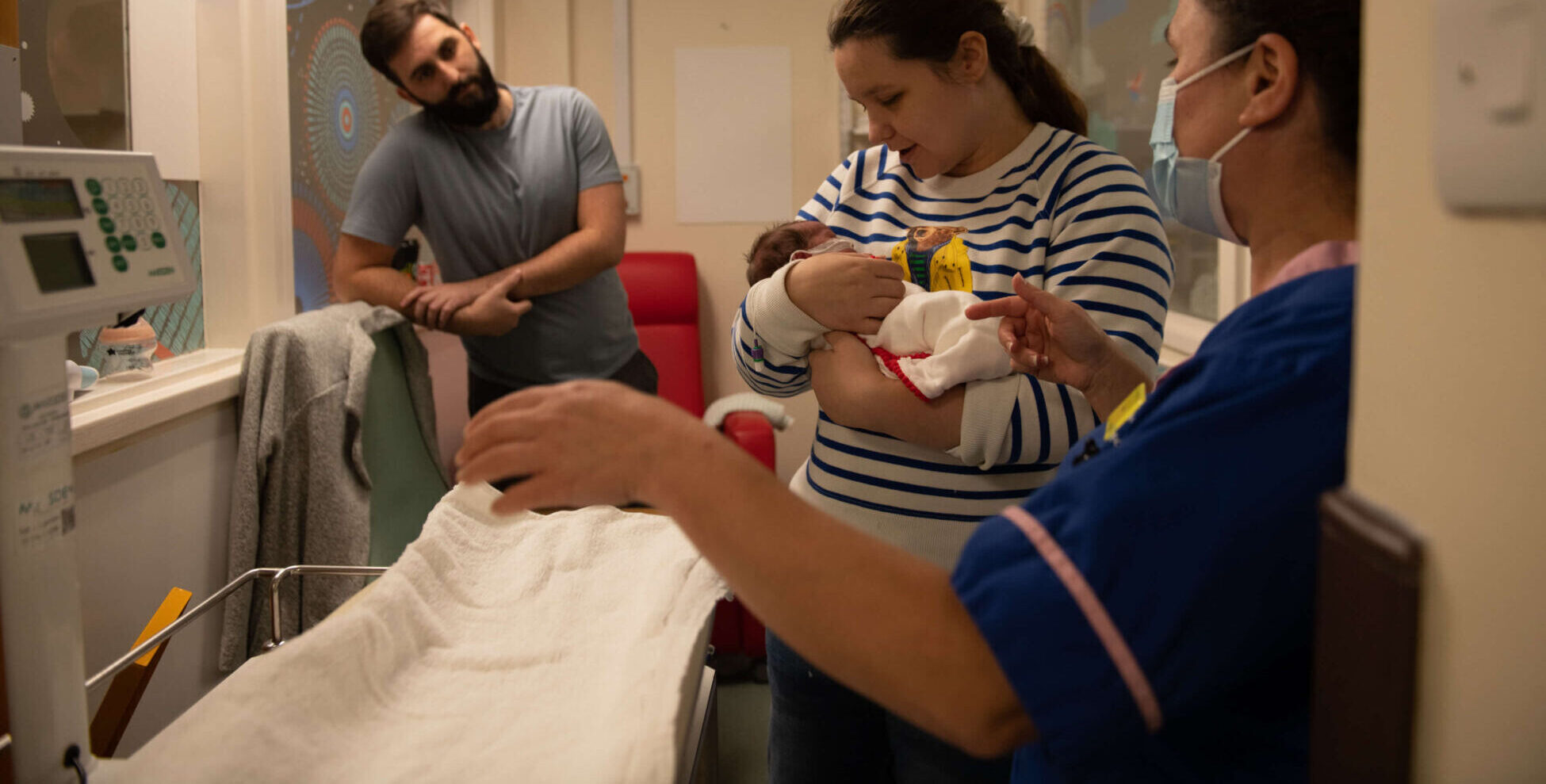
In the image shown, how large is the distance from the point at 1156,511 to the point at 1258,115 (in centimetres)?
34

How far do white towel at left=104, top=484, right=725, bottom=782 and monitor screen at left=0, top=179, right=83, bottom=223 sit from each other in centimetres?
41

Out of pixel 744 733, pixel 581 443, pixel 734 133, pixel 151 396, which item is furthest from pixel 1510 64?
pixel 734 133

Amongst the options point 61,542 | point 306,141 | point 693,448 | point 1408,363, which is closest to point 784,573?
point 693,448

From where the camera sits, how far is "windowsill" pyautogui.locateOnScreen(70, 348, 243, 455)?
61.1 inches

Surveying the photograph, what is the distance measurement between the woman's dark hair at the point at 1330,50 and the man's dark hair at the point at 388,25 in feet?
6.56

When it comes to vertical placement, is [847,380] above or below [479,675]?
above

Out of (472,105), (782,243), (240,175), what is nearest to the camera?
(782,243)

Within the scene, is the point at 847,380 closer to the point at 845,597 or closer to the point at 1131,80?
the point at 845,597

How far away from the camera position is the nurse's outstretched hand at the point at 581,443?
735 millimetres

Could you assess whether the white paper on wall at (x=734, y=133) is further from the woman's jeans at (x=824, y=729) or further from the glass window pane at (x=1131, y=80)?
the woman's jeans at (x=824, y=729)

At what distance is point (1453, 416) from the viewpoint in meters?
0.47

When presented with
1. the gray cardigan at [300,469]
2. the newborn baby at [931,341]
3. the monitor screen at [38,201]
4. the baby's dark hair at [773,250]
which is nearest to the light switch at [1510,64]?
the newborn baby at [931,341]

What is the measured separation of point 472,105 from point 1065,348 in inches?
67.4

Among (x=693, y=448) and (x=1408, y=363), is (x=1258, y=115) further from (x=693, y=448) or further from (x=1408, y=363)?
(x=693, y=448)
